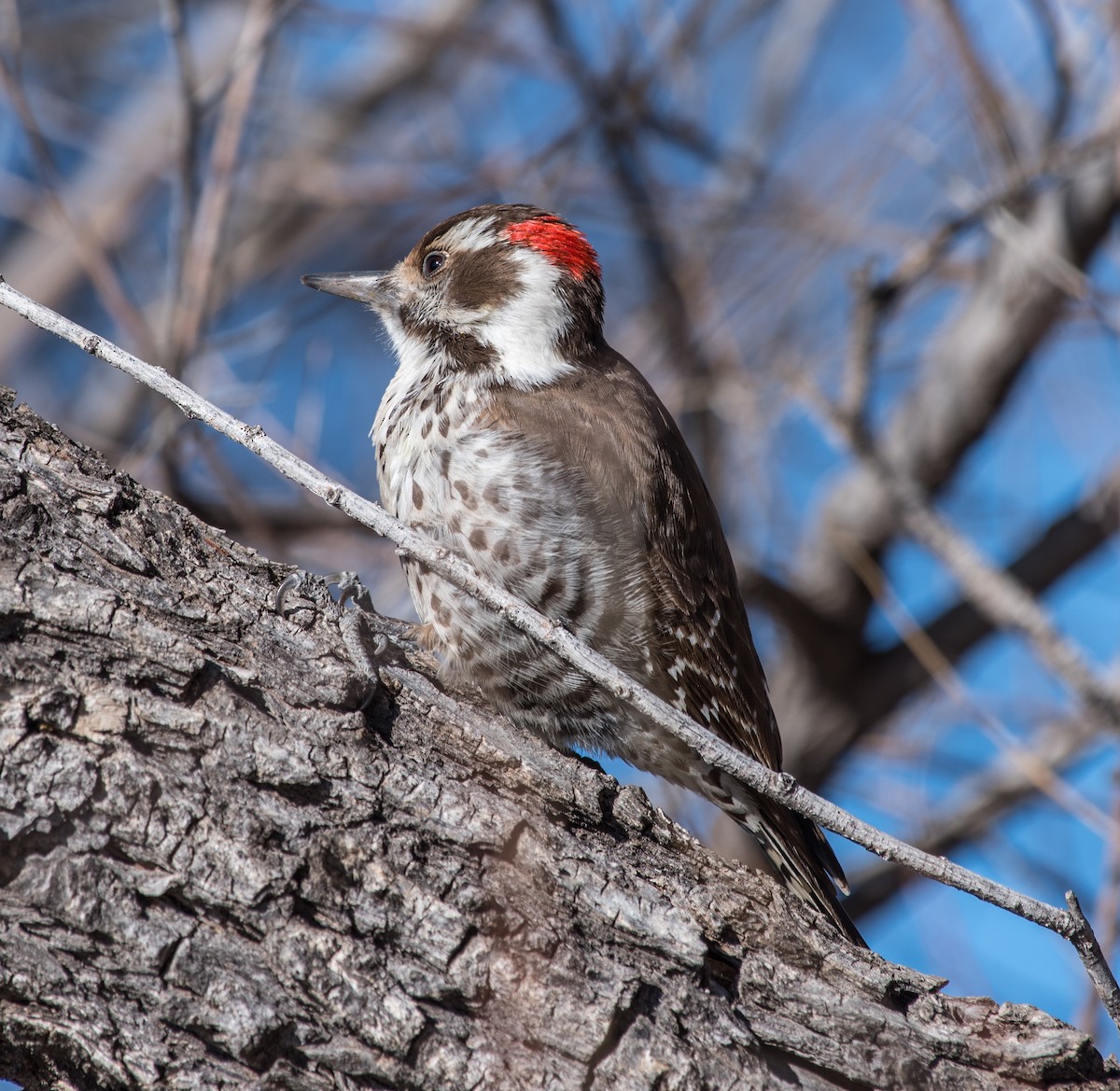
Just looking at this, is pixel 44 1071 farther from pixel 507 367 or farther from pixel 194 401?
pixel 507 367

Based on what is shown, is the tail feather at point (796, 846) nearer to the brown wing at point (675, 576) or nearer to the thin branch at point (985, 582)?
the brown wing at point (675, 576)

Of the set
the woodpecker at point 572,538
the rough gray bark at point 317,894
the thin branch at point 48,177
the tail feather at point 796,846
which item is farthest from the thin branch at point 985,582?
the thin branch at point 48,177

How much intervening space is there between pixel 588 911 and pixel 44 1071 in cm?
93

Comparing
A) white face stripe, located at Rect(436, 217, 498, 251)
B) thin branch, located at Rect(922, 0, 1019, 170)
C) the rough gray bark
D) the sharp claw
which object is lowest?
the rough gray bark

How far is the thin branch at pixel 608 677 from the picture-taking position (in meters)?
2.17

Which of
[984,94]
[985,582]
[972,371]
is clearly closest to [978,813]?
[985,582]

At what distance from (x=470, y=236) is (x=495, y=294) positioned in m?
0.26

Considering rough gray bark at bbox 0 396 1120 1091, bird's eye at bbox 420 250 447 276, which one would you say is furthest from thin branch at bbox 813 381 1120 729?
rough gray bark at bbox 0 396 1120 1091

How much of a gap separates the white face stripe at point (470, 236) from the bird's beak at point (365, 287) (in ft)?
0.69

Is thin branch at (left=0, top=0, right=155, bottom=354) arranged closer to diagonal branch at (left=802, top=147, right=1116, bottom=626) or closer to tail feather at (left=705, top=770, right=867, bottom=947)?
tail feather at (left=705, top=770, right=867, bottom=947)

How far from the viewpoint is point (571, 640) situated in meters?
2.42

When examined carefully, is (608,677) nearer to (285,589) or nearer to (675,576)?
(285,589)

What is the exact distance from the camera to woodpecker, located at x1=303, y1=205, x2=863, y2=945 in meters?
3.18

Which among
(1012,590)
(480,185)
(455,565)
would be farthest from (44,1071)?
(480,185)
